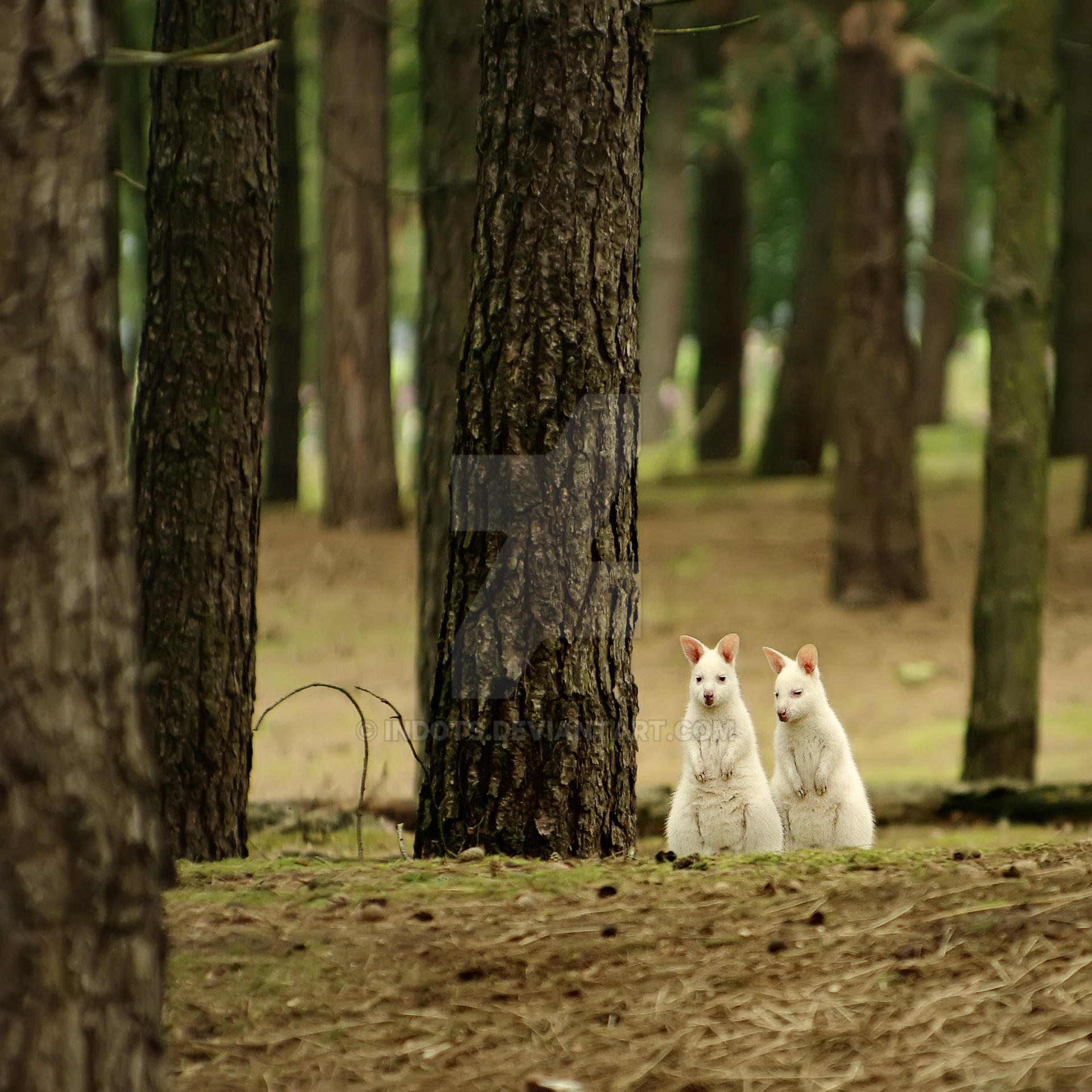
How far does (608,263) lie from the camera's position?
218 inches

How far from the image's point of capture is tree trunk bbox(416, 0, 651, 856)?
5.41m

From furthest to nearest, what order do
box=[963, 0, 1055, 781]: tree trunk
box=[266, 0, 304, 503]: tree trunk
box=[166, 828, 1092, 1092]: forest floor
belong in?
1. box=[266, 0, 304, 503]: tree trunk
2. box=[963, 0, 1055, 781]: tree trunk
3. box=[166, 828, 1092, 1092]: forest floor

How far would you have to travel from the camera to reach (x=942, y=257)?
25641mm

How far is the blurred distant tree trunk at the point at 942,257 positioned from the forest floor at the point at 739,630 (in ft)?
23.9

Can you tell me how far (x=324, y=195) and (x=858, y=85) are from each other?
711 centimetres

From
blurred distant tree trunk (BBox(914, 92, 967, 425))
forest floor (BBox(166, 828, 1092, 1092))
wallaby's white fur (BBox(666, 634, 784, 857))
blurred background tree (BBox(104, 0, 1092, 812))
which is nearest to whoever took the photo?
forest floor (BBox(166, 828, 1092, 1092))

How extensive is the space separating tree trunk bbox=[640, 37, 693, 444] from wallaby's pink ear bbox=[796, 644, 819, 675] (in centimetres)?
1532

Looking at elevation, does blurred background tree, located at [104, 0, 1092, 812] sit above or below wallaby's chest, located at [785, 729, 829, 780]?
above

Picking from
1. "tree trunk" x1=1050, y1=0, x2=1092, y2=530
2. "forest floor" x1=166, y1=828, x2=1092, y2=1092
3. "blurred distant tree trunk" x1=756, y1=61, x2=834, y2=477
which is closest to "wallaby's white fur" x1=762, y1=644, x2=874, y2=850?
"forest floor" x1=166, y1=828, x2=1092, y2=1092

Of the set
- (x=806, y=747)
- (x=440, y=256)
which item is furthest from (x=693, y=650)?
(x=440, y=256)

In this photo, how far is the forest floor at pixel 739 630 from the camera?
1218 centimetres

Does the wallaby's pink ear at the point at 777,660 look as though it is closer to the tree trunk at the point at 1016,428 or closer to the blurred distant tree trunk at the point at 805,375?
the tree trunk at the point at 1016,428

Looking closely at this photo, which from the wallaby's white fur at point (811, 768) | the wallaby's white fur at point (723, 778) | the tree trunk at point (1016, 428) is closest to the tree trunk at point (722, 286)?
the tree trunk at point (1016, 428)

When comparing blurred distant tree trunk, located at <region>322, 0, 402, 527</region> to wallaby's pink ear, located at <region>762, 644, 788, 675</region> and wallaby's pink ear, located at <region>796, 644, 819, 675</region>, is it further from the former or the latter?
wallaby's pink ear, located at <region>796, 644, 819, 675</region>
